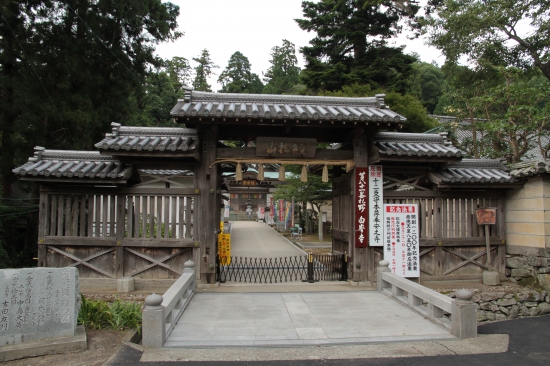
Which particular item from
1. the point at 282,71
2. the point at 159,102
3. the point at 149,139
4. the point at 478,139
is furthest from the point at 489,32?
the point at 282,71

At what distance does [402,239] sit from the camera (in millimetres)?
10852

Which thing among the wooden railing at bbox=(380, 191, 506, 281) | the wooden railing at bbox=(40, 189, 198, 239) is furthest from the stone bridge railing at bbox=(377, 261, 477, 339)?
the wooden railing at bbox=(40, 189, 198, 239)

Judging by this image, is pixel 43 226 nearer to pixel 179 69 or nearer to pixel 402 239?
pixel 402 239

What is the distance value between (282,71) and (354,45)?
33.9 m

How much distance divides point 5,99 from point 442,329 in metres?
19.6

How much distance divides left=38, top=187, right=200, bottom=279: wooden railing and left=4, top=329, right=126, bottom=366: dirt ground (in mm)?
3951

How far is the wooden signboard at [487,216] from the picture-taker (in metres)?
10.9

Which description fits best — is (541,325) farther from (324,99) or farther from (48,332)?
(48,332)

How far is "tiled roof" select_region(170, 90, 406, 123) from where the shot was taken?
31.6ft

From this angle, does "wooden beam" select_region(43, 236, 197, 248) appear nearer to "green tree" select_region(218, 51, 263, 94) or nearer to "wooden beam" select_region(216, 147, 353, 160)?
"wooden beam" select_region(216, 147, 353, 160)

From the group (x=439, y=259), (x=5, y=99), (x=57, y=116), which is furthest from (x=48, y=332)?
(x=5, y=99)

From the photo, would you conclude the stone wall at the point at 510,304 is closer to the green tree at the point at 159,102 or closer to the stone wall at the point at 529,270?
the stone wall at the point at 529,270

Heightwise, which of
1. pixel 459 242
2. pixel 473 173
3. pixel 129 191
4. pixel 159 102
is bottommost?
pixel 459 242

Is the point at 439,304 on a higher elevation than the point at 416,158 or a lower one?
lower
